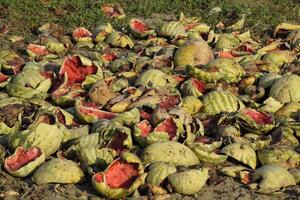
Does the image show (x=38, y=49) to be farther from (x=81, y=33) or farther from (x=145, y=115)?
(x=145, y=115)

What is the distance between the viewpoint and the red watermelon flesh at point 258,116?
6.85 metres

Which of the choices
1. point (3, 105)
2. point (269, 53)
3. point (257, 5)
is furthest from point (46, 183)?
point (257, 5)

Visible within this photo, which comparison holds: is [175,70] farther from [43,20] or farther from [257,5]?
[257,5]

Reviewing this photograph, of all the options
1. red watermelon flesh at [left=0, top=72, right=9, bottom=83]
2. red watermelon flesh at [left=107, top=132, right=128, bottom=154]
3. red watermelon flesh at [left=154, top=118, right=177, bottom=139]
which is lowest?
red watermelon flesh at [left=0, top=72, right=9, bottom=83]

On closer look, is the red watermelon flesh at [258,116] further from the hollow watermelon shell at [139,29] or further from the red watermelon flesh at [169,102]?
the hollow watermelon shell at [139,29]

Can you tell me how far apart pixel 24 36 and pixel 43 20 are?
918mm

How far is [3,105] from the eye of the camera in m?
7.14

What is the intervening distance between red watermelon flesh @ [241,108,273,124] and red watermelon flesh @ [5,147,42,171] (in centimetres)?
242

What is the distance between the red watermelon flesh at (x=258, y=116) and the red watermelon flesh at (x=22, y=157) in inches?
95.4

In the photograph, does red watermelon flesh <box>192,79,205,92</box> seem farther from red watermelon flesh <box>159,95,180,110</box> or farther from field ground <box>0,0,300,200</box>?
field ground <box>0,0,300,200</box>

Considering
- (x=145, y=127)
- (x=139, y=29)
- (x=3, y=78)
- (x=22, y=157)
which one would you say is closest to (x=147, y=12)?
(x=139, y=29)

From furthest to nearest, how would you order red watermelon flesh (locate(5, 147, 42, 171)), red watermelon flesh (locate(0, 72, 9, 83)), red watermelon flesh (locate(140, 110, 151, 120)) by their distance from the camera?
red watermelon flesh (locate(0, 72, 9, 83)), red watermelon flesh (locate(140, 110, 151, 120)), red watermelon flesh (locate(5, 147, 42, 171))

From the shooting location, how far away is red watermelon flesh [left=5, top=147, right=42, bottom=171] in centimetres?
607

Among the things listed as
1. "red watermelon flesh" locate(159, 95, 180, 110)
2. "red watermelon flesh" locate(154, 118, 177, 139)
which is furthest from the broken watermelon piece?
"red watermelon flesh" locate(159, 95, 180, 110)
